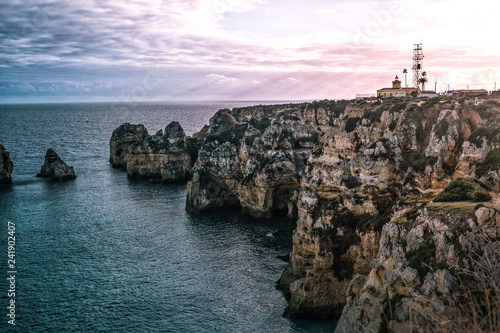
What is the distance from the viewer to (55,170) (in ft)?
320

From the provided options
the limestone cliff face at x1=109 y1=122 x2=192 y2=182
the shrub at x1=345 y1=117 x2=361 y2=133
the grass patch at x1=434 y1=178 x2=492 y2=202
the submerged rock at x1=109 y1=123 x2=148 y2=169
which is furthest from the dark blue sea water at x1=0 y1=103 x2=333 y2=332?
the submerged rock at x1=109 y1=123 x2=148 y2=169

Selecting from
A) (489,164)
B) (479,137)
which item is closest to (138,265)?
(489,164)

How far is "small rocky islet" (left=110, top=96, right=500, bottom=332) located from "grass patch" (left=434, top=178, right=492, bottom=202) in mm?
125

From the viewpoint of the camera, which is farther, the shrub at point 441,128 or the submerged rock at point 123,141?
the submerged rock at point 123,141

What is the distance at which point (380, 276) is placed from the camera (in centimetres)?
2536

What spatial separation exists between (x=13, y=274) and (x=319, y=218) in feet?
113

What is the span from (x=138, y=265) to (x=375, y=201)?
28.9 metres

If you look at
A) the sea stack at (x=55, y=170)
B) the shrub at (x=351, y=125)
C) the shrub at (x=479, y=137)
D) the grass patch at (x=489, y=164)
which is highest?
the shrub at (x=351, y=125)

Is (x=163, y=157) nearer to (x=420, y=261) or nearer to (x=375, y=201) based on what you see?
(x=375, y=201)

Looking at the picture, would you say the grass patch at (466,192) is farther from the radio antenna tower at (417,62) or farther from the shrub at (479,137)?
the radio antenna tower at (417,62)

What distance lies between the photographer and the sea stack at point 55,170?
97.7 meters

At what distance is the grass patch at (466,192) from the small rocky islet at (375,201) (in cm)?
13

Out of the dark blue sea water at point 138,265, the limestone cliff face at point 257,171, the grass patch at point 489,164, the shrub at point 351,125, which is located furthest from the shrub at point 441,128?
the limestone cliff face at point 257,171

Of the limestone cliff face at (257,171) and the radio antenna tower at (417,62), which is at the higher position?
the radio antenna tower at (417,62)
